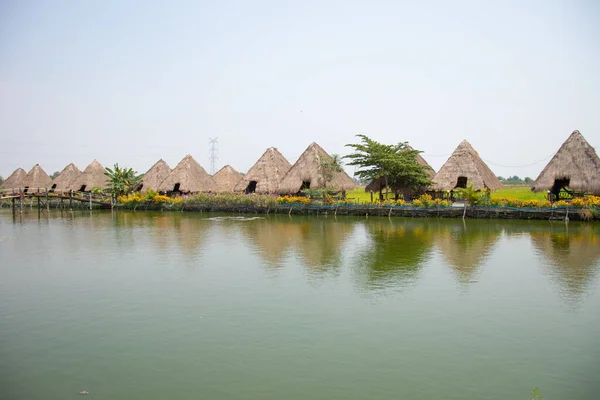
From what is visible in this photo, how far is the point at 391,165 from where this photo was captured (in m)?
27.8

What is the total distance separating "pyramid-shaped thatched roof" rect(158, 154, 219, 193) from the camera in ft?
119

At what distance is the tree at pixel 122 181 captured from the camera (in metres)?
38.4

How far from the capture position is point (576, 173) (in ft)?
77.9

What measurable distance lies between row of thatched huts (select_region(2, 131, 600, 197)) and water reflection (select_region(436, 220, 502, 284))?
171 inches

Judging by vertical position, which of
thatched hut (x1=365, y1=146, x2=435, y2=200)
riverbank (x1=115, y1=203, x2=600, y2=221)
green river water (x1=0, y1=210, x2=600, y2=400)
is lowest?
green river water (x1=0, y1=210, x2=600, y2=400)

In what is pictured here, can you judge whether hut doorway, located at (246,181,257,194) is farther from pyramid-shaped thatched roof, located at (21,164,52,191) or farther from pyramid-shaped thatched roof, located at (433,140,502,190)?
pyramid-shaped thatched roof, located at (21,164,52,191)

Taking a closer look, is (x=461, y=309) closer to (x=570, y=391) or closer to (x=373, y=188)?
(x=570, y=391)

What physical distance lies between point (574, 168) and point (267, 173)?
61.5 ft

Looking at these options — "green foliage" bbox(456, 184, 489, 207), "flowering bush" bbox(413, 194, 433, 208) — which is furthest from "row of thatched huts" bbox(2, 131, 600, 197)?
"flowering bush" bbox(413, 194, 433, 208)

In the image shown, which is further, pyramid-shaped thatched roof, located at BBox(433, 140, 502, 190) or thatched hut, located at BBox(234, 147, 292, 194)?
thatched hut, located at BBox(234, 147, 292, 194)

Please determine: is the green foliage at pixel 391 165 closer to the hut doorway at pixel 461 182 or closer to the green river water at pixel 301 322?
the hut doorway at pixel 461 182

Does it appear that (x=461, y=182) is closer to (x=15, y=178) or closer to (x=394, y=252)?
(x=394, y=252)

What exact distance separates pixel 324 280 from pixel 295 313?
2600mm

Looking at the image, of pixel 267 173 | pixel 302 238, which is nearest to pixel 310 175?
pixel 267 173
